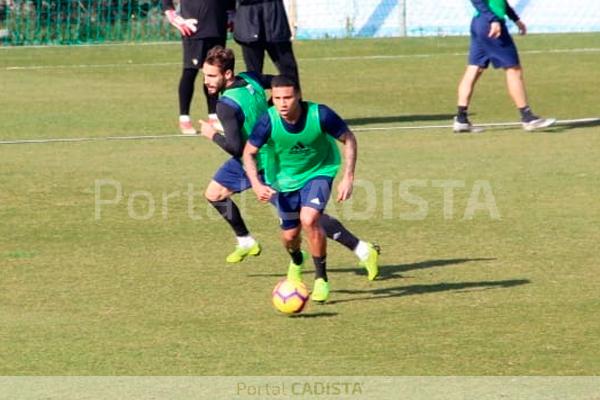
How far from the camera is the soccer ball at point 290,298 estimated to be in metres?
9.26

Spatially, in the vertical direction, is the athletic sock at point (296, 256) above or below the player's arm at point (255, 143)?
below

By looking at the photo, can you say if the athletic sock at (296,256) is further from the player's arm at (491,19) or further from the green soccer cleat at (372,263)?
the player's arm at (491,19)

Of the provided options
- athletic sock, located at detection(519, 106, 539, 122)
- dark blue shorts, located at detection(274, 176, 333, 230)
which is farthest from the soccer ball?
athletic sock, located at detection(519, 106, 539, 122)

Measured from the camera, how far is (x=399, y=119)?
18844 millimetres

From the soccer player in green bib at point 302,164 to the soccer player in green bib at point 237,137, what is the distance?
28 cm

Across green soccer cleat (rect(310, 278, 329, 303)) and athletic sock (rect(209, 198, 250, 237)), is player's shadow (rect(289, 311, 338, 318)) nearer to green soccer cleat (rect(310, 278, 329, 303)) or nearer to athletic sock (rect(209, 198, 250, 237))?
green soccer cleat (rect(310, 278, 329, 303))

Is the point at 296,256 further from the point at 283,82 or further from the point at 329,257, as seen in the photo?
the point at 329,257

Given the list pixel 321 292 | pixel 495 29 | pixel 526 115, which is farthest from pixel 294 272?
pixel 526 115

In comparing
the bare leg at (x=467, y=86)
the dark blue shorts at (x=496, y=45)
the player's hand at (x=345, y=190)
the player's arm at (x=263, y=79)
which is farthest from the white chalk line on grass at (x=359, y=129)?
the player's hand at (x=345, y=190)

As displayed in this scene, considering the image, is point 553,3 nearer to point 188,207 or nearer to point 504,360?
point 188,207

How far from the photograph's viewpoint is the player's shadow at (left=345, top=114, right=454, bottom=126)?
1862 centimetres

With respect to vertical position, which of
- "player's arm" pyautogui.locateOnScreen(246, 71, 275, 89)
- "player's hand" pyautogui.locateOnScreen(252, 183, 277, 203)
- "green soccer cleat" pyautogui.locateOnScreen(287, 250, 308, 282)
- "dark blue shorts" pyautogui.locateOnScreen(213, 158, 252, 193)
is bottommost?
"green soccer cleat" pyautogui.locateOnScreen(287, 250, 308, 282)

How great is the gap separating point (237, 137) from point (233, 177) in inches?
24.6

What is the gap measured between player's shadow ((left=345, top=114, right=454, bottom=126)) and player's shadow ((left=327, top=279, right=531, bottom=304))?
838 centimetres
